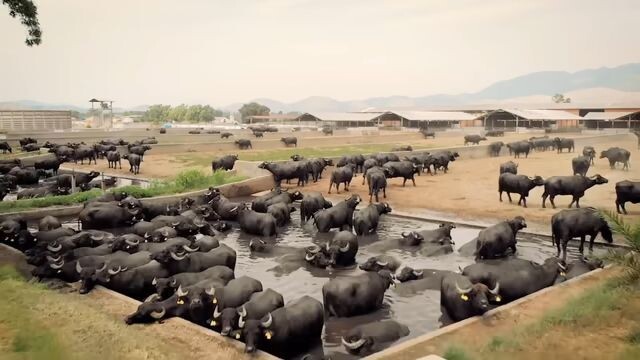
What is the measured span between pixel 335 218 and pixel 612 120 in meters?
53.2

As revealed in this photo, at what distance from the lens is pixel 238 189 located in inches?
1011

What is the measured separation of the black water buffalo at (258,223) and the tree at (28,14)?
9.96 metres

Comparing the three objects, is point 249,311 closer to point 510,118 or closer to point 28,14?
point 28,14

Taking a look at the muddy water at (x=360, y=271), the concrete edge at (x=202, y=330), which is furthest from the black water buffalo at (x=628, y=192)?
the concrete edge at (x=202, y=330)

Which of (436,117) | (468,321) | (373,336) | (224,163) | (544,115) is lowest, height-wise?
(373,336)

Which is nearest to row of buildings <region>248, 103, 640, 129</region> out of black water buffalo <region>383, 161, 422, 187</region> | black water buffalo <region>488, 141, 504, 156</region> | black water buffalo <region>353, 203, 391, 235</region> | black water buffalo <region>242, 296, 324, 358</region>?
black water buffalo <region>488, 141, 504, 156</region>

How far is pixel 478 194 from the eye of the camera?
24484mm

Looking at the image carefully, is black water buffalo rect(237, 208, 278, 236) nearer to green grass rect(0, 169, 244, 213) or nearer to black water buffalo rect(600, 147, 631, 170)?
green grass rect(0, 169, 244, 213)

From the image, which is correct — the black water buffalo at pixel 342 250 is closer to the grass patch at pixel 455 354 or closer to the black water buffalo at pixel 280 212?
the black water buffalo at pixel 280 212

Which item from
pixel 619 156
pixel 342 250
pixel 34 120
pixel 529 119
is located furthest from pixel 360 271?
pixel 529 119

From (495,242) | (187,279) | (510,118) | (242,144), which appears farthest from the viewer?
(510,118)

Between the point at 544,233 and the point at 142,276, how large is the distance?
1224 cm

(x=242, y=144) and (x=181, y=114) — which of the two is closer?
(x=242, y=144)

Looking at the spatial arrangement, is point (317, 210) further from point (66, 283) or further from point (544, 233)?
point (66, 283)
